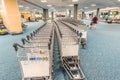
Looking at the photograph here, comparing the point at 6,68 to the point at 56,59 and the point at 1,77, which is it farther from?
the point at 56,59

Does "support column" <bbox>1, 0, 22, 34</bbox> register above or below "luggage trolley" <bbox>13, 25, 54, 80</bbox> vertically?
above

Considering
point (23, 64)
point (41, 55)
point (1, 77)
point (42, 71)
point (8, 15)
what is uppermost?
point (8, 15)

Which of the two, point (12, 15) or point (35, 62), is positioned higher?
point (12, 15)

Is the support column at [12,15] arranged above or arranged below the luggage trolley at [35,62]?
above

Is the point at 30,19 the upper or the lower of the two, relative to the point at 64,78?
upper

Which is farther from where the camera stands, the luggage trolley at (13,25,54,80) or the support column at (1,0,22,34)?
the support column at (1,0,22,34)

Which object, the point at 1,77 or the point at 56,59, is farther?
the point at 56,59

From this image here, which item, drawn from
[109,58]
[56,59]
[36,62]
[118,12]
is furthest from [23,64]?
[118,12]

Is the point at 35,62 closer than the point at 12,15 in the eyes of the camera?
Yes

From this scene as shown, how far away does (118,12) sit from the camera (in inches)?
838

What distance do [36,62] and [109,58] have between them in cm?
279

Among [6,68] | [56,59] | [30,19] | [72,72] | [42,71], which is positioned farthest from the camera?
[30,19]

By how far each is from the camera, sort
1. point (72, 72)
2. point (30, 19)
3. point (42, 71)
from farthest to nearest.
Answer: point (30, 19) → point (72, 72) → point (42, 71)

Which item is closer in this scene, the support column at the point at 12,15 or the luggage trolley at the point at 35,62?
the luggage trolley at the point at 35,62
